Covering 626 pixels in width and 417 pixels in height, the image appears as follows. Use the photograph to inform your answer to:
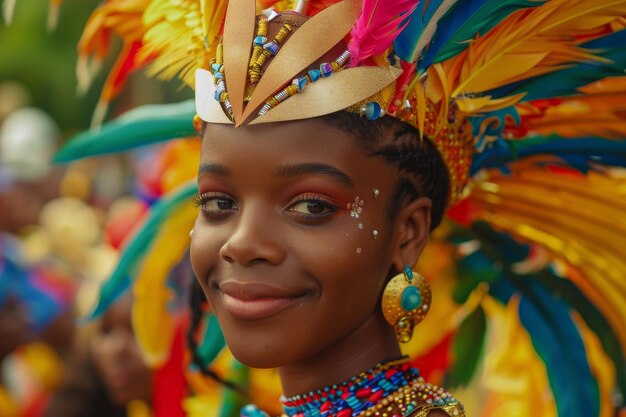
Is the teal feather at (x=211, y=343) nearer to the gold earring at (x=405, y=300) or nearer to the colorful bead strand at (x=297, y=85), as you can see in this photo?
the gold earring at (x=405, y=300)

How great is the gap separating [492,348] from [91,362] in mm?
2466

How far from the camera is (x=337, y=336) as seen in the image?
7.80 feet

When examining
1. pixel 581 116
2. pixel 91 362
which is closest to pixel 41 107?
pixel 91 362

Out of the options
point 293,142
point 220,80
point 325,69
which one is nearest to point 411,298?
point 293,142

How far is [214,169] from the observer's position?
7.74 ft

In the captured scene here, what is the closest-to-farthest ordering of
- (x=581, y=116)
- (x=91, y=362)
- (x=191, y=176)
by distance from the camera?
(x=581, y=116)
(x=191, y=176)
(x=91, y=362)

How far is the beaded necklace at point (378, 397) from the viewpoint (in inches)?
94.9

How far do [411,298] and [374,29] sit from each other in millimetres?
635

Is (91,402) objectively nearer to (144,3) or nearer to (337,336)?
(144,3)

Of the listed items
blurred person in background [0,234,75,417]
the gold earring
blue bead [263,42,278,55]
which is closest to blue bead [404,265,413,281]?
the gold earring

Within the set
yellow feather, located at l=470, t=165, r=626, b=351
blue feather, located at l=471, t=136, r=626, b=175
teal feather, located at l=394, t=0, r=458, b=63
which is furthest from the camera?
yellow feather, located at l=470, t=165, r=626, b=351

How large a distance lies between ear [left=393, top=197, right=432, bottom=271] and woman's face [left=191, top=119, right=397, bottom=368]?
8 cm

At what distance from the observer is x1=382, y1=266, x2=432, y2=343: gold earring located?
2418mm

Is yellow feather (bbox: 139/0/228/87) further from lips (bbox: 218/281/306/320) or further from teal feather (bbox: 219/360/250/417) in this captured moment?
teal feather (bbox: 219/360/250/417)
